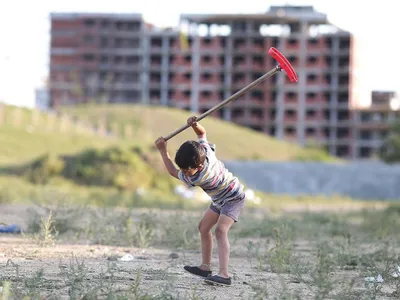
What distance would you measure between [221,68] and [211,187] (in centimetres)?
9319

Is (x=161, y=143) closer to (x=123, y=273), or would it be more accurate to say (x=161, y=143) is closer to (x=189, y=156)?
(x=189, y=156)

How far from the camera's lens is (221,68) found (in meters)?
101

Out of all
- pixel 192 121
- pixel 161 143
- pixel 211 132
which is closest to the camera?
pixel 192 121

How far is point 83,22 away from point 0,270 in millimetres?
97906

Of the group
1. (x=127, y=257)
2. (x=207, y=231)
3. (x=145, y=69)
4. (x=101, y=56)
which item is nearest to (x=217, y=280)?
(x=207, y=231)

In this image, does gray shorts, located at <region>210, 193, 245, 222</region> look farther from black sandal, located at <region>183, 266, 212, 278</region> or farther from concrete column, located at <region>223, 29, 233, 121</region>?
concrete column, located at <region>223, 29, 233, 121</region>

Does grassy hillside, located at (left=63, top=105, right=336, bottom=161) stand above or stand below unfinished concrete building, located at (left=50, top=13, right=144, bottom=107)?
below

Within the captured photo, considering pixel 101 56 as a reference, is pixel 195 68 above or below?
below

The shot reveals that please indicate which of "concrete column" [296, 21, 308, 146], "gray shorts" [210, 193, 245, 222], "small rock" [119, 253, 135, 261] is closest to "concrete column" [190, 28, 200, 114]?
"concrete column" [296, 21, 308, 146]

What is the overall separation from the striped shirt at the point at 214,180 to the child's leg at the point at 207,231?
0.10 meters

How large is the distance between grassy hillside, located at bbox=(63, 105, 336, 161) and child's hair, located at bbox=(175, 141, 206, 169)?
54.4m

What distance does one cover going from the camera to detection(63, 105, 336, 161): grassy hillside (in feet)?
222

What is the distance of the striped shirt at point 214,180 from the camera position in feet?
26.8

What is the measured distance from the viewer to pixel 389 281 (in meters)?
9.23
